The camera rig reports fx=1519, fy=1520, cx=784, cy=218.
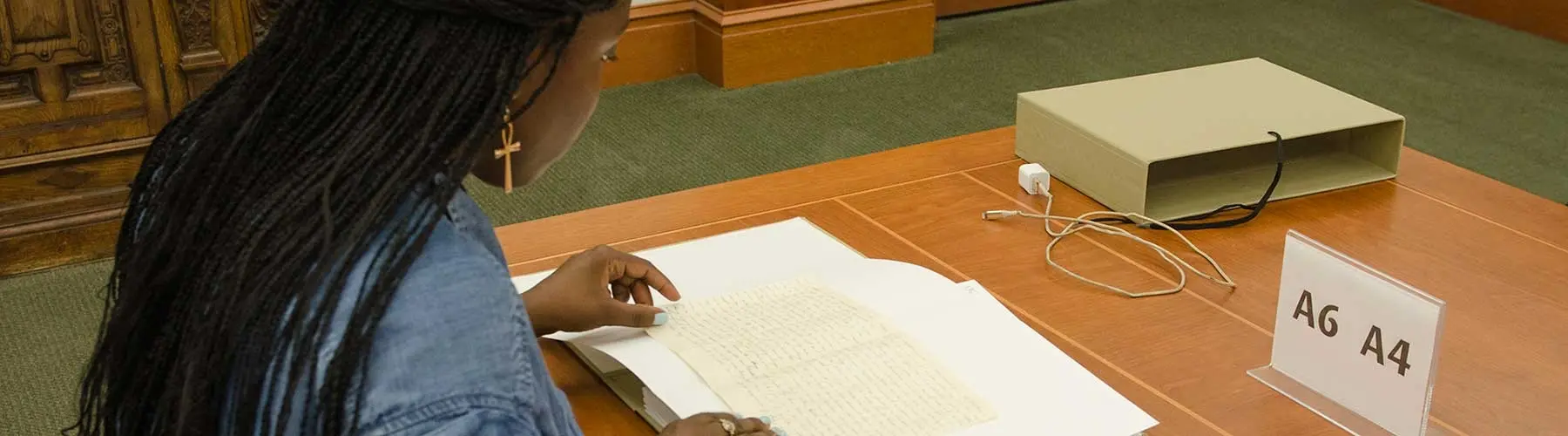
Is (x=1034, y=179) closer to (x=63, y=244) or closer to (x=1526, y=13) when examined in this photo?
(x=63, y=244)

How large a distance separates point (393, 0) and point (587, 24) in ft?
0.36


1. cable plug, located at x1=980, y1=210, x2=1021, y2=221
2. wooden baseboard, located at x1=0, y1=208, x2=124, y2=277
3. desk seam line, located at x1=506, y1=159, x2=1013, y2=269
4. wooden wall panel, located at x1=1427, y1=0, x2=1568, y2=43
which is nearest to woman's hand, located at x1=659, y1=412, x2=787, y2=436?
desk seam line, located at x1=506, y1=159, x2=1013, y2=269

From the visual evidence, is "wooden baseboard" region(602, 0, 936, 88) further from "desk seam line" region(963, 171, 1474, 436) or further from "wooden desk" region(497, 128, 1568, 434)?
"desk seam line" region(963, 171, 1474, 436)

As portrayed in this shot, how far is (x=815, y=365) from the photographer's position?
121cm

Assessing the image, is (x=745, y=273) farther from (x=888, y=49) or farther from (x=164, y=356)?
(x=888, y=49)

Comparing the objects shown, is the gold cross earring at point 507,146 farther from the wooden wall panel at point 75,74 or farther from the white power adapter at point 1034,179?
the wooden wall panel at point 75,74

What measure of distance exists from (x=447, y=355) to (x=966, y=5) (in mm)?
3837

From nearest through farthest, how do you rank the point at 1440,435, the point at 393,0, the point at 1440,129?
the point at 393,0, the point at 1440,435, the point at 1440,129

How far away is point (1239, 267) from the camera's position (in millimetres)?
1474

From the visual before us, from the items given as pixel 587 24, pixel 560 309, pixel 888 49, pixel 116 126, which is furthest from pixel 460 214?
pixel 888 49

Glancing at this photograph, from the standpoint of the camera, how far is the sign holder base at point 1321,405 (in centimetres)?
117

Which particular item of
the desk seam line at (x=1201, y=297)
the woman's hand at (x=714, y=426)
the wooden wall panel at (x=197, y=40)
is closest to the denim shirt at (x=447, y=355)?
the woman's hand at (x=714, y=426)

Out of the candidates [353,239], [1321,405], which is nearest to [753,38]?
[1321,405]

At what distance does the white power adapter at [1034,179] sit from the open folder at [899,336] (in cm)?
27
